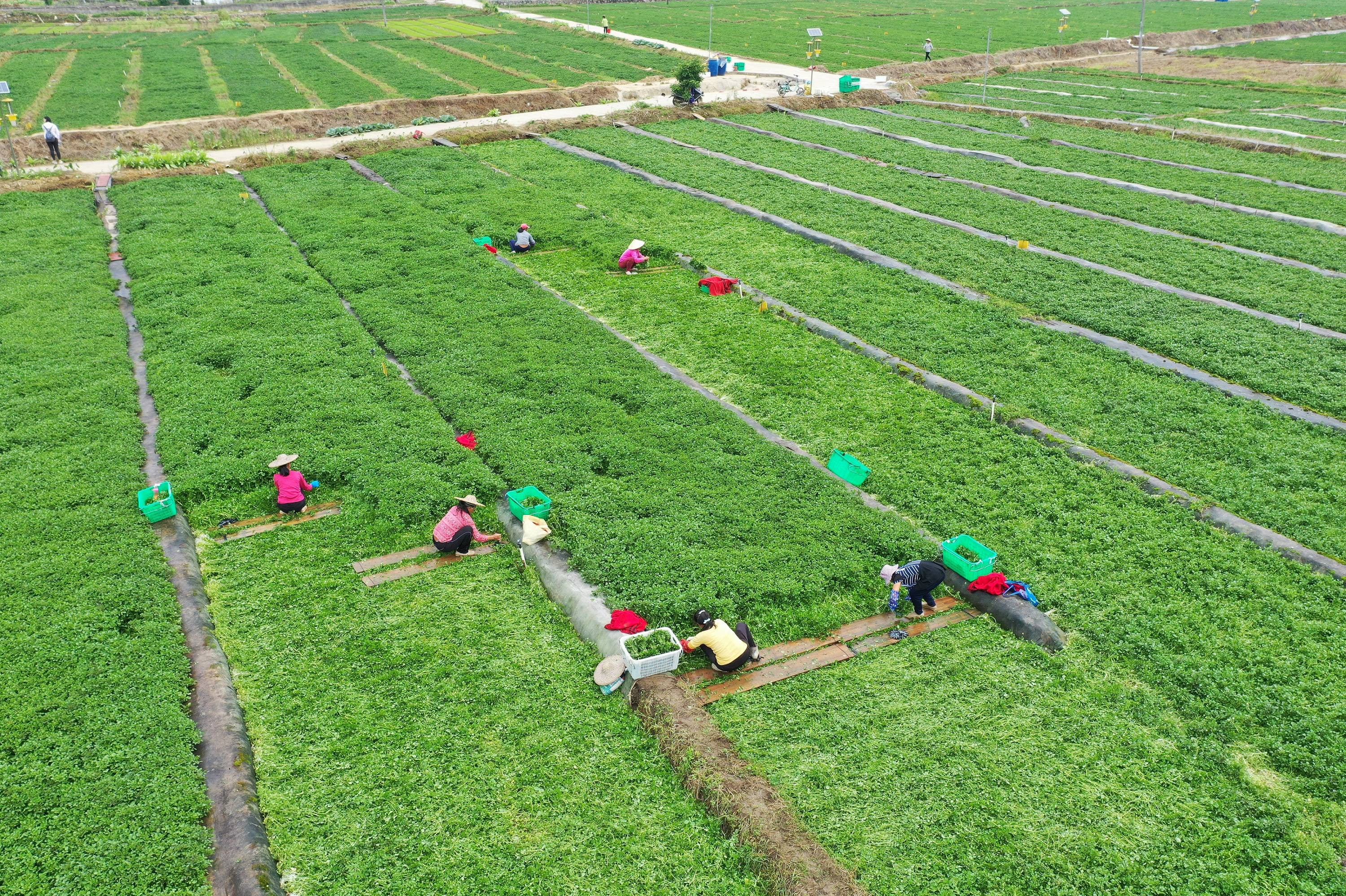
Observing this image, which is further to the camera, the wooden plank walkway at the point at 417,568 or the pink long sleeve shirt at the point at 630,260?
the pink long sleeve shirt at the point at 630,260

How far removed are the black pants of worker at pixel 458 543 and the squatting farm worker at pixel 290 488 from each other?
2305mm

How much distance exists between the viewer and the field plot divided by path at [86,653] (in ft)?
25.5

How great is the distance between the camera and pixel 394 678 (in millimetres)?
10008

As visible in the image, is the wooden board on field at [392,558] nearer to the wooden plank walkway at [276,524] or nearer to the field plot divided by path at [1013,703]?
the wooden plank walkway at [276,524]

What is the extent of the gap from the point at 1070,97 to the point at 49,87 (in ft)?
157

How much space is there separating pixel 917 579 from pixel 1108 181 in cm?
2169

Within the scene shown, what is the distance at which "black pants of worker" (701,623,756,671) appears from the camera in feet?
32.8

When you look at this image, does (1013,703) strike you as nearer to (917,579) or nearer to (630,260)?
(917,579)

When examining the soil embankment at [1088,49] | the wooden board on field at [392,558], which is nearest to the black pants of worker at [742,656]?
the wooden board on field at [392,558]

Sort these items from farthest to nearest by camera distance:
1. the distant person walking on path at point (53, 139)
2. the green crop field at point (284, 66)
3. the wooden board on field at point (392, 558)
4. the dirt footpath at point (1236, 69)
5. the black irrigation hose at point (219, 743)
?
1. the dirt footpath at point (1236, 69)
2. the green crop field at point (284, 66)
3. the distant person walking on path at point (53, 139)
4. the wooden board on field at point (392, 558)
5. the black irrigation hose at point (219, 743)

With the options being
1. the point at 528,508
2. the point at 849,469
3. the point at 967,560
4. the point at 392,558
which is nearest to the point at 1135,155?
the point at 849,469

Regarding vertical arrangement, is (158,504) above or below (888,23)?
below

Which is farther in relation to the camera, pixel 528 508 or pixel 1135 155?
pixel 1135 155

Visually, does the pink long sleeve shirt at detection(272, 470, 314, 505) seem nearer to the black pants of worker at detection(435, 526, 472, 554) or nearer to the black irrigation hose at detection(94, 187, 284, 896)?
the black irrigation hose at detection(94, 187, 284, 896)
